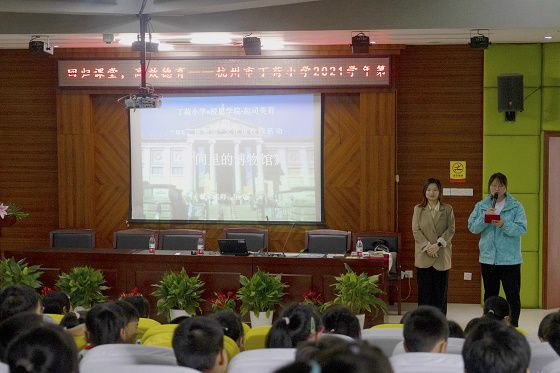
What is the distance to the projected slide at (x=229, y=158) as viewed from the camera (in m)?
9.55

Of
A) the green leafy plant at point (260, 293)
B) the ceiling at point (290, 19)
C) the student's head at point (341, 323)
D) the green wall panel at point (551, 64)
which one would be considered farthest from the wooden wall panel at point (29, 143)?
the student's head at point (341, 323)

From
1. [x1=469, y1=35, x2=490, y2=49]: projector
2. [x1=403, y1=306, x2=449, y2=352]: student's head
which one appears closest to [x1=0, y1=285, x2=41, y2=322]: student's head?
[x1=403, y1=306, x2=449, y2=352]: student's head

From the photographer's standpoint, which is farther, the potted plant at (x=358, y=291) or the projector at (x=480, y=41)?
the projector at (x=480, y=41)

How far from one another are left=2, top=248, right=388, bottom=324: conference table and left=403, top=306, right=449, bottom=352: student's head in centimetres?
384

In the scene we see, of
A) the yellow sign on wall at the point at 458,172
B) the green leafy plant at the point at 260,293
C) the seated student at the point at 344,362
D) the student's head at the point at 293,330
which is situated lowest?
the green leafy plant at the point at 260,293

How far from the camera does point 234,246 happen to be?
25.5ft

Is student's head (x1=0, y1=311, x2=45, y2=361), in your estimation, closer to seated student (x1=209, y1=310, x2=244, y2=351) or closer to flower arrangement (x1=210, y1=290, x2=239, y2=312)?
seated student (x1=209, y1=310, x2=244, y2=351)

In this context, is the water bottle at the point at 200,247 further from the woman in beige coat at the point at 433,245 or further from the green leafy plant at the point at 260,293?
the woman in beige coat at the point at 433,245

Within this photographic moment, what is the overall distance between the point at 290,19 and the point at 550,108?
3.12m

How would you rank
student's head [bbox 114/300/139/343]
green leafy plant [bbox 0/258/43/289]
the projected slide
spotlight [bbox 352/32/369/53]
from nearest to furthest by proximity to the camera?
student's head [bbox 114/300/139/343]
green leafy plant [bbox 0/258/43/289]
spotlight [bbox 352/32/369/53]
the projected slide

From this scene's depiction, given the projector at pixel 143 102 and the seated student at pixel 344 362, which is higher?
the projector at pixel 143 102

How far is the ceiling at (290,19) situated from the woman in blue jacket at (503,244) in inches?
63.6

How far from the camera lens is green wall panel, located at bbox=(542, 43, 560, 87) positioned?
29.4ft

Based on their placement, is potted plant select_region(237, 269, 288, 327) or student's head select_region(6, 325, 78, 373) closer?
student's head select_region(6, 325, 78, 373)
